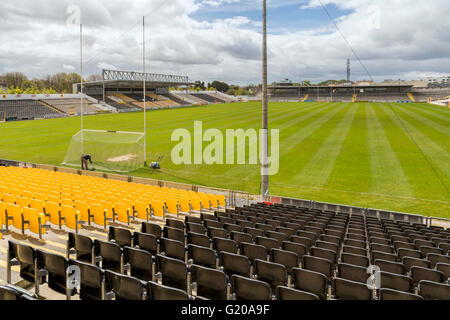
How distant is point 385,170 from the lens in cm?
2252

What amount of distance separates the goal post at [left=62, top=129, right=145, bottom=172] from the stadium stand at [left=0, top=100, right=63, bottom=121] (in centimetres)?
3960

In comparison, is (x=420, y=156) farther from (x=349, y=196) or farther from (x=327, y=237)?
(x=327, y=237)

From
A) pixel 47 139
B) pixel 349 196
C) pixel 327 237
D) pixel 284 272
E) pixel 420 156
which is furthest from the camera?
pixel 47 139

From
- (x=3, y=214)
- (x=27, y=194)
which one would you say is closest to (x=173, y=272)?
(x=3, y=214)

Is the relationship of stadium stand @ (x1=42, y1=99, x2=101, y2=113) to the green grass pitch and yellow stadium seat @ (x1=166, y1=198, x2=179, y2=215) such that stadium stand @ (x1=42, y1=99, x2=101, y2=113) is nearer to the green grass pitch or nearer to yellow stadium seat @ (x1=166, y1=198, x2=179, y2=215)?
the green grass pitch

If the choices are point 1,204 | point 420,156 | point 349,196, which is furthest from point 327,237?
point 420,156

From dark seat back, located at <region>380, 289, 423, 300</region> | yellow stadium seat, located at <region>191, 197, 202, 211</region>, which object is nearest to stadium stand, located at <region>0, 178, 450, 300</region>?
dark seat back, located at <region>380, 289, 423, 300</region>

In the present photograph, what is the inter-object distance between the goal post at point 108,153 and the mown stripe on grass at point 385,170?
52.4ft

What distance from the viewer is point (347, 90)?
131875 mm

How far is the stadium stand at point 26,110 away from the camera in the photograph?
58.9 meters

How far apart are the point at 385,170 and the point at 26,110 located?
6222 centimetres

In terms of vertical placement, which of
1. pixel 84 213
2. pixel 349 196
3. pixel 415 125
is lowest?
pixel 349 196

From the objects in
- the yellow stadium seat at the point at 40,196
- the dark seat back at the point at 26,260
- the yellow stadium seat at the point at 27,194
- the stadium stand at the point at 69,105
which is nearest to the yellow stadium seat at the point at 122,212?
the yellow stadium seat at the point at 40,196

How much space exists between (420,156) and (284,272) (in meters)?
25.3
